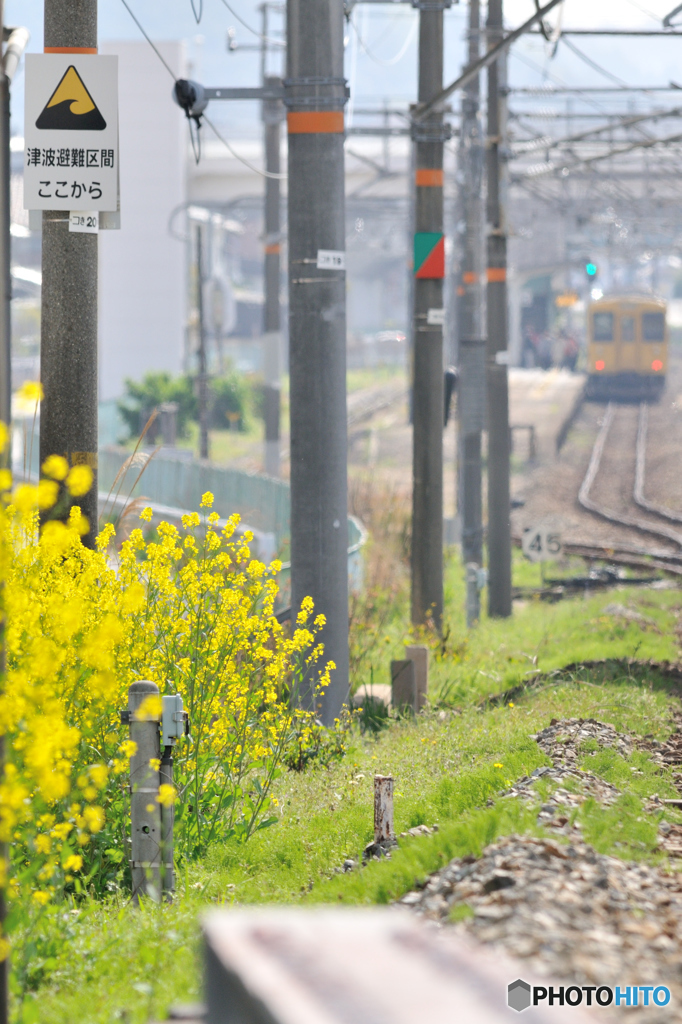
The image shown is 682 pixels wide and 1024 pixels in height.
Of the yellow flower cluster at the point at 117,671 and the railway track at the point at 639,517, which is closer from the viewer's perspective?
the yellow flower cluster at the point at 117,671

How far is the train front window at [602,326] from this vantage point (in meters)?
41.4

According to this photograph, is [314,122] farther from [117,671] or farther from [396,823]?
[396,823]

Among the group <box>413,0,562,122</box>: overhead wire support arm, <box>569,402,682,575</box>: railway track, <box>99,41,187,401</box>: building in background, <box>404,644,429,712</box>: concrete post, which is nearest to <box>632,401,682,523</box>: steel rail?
<box>569,402,682,575</box>: railway track

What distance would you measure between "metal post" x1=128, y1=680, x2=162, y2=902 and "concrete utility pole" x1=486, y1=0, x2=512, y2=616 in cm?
964

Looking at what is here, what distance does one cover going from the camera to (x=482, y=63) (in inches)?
349

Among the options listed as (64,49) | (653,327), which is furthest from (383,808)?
(653,327)

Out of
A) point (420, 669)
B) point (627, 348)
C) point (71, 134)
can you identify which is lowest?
point (420, 669)

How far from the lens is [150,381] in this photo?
37625 mm

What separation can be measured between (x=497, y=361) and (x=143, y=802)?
34.3ft

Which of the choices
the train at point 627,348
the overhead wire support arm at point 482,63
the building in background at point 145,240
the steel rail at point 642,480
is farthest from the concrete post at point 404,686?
the building in background at point 145,240

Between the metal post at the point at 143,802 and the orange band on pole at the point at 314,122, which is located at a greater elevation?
the orange band on pole at the point at 314,122

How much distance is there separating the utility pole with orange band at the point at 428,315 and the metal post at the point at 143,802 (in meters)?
6.33

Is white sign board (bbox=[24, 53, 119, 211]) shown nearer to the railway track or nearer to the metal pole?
the metal pole

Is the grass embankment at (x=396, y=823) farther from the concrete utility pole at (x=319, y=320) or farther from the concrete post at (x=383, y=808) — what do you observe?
the concrete utility pole at (x=319, y=320)
